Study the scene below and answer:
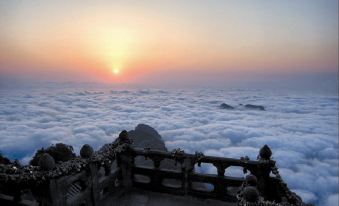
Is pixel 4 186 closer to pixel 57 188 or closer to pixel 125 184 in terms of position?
pixel 57 188

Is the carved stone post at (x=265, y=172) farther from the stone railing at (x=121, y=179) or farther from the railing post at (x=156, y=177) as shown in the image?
the railing post at (x=156, y=177)

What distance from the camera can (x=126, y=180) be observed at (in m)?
13.1

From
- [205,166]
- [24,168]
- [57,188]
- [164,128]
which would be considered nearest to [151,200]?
[57,188]

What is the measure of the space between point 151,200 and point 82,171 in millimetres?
3641

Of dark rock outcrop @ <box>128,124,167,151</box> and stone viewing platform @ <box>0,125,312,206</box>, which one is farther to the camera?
dark rock outcrop @ <box>128,124,167,151</box>

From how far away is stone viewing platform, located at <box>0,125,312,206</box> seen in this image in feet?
29.2

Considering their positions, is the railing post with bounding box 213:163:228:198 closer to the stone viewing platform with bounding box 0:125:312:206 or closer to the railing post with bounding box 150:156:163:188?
the stone viewing platform with bounding box 0:125:312:206

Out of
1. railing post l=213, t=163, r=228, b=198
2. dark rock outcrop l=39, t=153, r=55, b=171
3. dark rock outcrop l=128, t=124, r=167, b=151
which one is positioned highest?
dark rock outcrop l=39, t=153, r=55, b=171

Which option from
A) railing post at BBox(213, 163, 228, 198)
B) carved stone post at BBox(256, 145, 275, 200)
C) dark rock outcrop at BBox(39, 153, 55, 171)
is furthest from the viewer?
railing post at BBox(213, 163, 228, 198)

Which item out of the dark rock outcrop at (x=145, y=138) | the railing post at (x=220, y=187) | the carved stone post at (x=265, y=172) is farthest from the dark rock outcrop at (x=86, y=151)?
the dark rock outcrop at (x=145, y=138)

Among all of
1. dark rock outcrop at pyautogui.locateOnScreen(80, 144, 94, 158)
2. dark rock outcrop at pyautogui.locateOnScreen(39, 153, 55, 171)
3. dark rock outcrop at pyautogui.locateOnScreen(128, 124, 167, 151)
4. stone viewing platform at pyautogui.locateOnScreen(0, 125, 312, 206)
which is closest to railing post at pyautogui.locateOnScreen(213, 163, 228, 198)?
stone viewing platform at pyautogui.locateOnScreen(0, 125, 312, 206)

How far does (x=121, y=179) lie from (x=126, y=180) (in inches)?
10.1

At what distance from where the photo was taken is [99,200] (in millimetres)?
11594

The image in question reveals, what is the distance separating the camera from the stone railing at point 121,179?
875 centimetres
